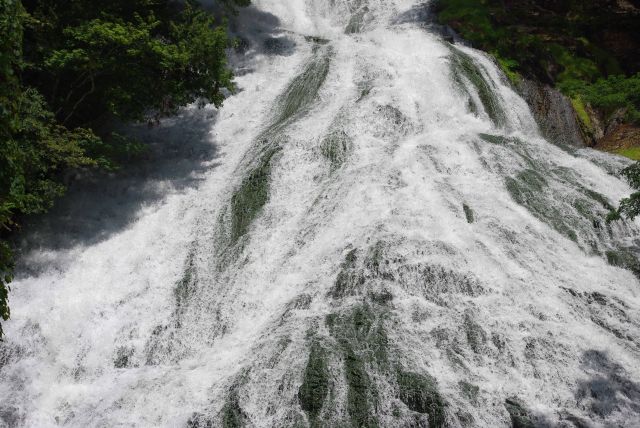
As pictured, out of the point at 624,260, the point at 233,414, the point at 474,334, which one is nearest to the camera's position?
the point at 233,414

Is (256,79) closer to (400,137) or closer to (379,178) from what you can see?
(400,137)

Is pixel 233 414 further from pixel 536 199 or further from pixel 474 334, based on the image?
pixel 536 199

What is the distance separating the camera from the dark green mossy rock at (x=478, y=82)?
14.6 meters

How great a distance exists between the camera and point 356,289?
28.3 ft

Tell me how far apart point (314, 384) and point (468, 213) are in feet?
15.3

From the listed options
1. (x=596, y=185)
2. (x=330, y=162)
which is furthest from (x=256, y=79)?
(x=596, y=185)

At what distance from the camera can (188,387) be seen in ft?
26.3

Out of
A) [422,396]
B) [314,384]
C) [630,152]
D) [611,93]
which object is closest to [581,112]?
[611,93]

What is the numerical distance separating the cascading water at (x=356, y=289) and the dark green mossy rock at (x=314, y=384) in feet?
0.10

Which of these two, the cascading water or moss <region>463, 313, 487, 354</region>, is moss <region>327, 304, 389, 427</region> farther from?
moss <region>463, 313, 487, 354</region>

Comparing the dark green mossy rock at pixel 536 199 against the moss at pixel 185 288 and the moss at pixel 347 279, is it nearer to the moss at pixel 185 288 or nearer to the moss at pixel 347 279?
the moss at pixel 347 279

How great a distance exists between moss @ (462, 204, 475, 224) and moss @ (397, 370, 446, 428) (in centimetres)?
371

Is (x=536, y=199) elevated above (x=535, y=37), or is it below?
below

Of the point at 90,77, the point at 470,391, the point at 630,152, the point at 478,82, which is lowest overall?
the point at 470,391
